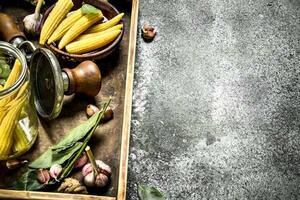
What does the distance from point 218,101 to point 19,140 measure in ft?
2.48

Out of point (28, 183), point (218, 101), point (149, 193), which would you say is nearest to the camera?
point (28, 183)

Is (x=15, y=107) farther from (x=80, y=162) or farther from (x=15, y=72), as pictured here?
(x=80, y=162)

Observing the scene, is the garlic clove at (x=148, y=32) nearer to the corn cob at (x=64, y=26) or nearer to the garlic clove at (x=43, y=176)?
the corn cob at (x=64, y=26)

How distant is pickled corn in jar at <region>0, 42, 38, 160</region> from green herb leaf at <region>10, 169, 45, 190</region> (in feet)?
0.26

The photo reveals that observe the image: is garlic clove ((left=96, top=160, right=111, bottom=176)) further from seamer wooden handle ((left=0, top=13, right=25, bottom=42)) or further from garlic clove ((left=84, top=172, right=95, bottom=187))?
seamer wooden handle ((left=0, top=13, right=25, bottom=42))

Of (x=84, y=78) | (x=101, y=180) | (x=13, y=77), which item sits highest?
(x=13, y=77)

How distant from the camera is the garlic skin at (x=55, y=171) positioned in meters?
1.30

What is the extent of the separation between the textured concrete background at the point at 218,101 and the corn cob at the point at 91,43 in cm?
26

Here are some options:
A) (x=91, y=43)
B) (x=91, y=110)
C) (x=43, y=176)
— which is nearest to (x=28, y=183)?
(x=43, y=176)

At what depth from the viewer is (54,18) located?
1.48 meters

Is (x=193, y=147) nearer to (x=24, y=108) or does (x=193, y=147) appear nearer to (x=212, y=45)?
(x=212, y=45)

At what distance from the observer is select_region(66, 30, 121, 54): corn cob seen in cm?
145

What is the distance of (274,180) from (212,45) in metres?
0.60

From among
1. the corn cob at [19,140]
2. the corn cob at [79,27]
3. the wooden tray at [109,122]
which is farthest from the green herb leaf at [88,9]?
the corn cob at [19,140]
